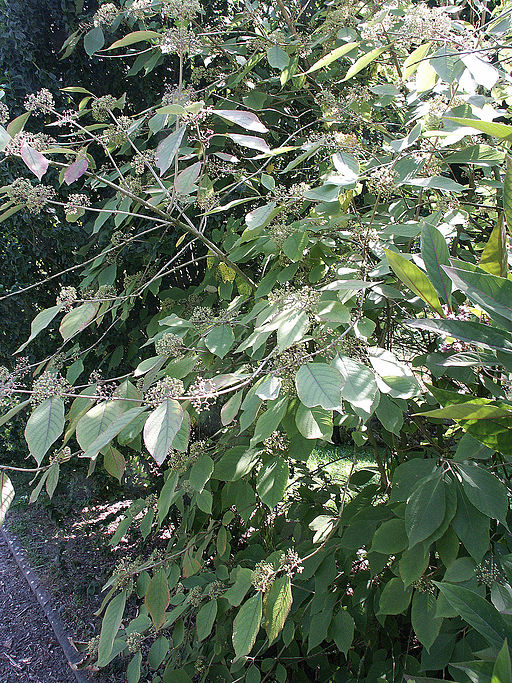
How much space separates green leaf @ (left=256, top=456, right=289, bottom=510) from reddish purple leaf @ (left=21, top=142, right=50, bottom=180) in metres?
0.88

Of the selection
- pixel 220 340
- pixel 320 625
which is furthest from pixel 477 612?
pixel 320 625

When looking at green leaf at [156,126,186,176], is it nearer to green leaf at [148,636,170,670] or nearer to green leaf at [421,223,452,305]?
green leaf at [421,223,452,305]

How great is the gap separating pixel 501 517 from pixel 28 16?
3446 mm

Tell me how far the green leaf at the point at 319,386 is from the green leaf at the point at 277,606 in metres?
0.55

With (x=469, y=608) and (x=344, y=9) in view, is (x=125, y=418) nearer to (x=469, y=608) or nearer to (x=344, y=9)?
(x=469, y=608)

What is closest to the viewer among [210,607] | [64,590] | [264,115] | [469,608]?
[469,608]

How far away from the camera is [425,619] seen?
115 centimetres

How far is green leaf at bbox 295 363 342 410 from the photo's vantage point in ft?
2.68

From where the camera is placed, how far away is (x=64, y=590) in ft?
12.7

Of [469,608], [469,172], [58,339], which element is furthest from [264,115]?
[469,608]

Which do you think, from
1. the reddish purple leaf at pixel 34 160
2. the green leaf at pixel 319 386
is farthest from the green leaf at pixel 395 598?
the reddish purple leaf at pixel 34 160

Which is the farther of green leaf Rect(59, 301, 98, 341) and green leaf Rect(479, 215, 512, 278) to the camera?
green leaf Rect(59, 301, 98, 341)

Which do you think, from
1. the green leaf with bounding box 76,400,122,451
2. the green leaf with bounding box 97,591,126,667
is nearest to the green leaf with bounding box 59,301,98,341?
the green leaf with bounding box 76,400,122,451

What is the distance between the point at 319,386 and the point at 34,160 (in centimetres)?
82
